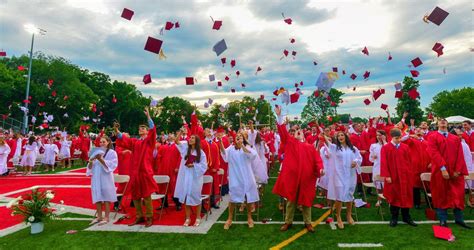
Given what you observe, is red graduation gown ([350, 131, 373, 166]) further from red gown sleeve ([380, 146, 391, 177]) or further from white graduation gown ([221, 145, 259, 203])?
white graduation gown ([221, 145, 259, 203])

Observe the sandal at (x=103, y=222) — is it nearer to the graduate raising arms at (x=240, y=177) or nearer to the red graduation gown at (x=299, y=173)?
the graduate raising arms at (x=240, y=177)

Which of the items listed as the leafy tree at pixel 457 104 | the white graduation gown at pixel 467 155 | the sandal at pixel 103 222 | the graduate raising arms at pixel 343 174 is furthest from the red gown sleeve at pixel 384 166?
the leafy tree at pixel 457 104

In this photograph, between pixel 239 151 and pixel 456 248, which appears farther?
pixel 239 151

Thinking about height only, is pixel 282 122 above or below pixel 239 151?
above

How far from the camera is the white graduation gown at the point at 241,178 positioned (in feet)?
21.7

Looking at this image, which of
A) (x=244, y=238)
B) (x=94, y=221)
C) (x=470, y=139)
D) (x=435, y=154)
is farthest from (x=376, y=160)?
(x=94, y=221)

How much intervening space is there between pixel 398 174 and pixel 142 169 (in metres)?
6.00

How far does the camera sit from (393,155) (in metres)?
6.54

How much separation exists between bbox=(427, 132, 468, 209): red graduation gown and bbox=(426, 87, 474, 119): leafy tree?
7086 cm

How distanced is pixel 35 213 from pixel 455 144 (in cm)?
971

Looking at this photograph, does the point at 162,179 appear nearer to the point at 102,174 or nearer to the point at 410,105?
the point at 102,174

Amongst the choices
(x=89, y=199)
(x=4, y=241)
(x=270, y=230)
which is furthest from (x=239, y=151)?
(x=89, y=199)

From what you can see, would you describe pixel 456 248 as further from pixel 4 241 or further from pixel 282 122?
pixel 4 241

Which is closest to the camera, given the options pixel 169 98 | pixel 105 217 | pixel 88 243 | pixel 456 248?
pixel 456 248
